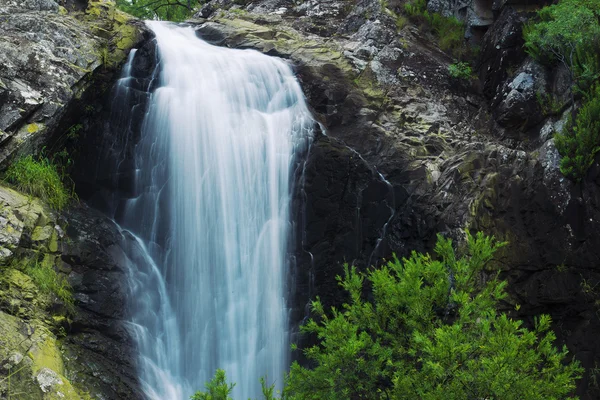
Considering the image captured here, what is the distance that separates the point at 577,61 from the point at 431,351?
7.94m

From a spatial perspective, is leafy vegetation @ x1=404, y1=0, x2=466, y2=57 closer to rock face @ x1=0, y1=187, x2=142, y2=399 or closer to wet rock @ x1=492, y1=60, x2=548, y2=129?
wet rock @ x1=492, y1=60, x2=548, y2=129

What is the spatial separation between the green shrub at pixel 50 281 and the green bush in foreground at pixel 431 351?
383cm

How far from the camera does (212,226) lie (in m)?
10.4

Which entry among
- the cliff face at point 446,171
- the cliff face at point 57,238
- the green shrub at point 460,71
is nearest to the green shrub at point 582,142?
the cliff face at point 446,171

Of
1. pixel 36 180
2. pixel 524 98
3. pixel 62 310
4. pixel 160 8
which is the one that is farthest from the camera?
pixel 160 8

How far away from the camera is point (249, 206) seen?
10656 mm

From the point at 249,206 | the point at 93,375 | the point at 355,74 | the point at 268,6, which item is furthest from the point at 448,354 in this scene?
the point at 268,6

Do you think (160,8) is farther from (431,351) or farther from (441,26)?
(431,351)

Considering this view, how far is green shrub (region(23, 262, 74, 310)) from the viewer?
26.6ft

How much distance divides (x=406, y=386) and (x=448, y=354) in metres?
0.60

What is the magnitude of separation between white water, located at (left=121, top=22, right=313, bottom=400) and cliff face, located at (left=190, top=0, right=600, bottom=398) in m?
0.59

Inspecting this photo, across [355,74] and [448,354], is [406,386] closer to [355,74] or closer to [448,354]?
[448,354]

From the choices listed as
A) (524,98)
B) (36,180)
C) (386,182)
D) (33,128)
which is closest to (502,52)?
(524,98)

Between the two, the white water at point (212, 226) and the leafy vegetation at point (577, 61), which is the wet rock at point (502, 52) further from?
the white water at point (212, 226)
